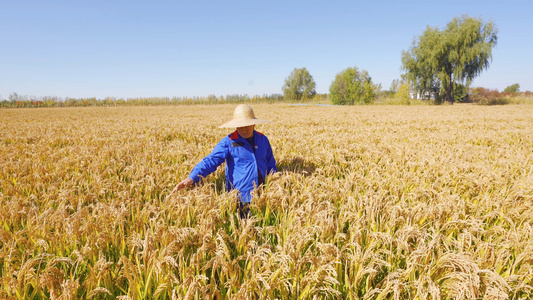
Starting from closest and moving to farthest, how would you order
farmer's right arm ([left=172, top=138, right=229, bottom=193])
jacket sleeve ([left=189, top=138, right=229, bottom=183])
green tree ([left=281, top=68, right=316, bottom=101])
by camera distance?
farmer's right arm ([left=172, top=138, right=229, bottom=193])
jacket sleeve ([left=189, top=138, right=229, bottom=183])
green tree ([left=281, top=68, right=316, bottom=101])

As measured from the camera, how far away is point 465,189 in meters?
3.76

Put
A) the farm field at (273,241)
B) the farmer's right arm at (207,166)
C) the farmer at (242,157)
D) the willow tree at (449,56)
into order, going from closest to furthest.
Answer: the farm field at (273,241), the farmer's right arm at (207,166), the farmer at (242,157), the willow tree at (449,56)

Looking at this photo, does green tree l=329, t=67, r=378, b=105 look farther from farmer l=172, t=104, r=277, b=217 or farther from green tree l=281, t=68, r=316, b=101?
farmer l=172, t=104, r=277, b=217

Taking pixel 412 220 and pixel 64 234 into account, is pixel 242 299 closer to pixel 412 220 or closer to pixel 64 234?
pixel 64 234

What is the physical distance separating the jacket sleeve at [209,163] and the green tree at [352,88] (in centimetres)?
7517

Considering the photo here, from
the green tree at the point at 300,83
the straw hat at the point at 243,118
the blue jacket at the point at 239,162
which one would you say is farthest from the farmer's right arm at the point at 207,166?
the green tree at the point at 300,83

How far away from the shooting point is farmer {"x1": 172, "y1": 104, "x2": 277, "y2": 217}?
3.72m

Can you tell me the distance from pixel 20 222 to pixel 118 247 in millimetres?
1452

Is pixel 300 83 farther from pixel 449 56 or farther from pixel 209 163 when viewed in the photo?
pixel 209 163

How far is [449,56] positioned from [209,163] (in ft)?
175

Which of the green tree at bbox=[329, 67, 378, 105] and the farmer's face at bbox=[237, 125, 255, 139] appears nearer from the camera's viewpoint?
the farmer's face at bbox=[237, 125, 255, 139]

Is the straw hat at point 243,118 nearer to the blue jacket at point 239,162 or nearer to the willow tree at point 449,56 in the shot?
the blue jacket at point 239,162

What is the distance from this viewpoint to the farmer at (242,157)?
3.72 meters

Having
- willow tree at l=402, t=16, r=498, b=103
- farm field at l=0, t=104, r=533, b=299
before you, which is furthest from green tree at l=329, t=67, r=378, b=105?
farm field at l=0, t=104, r=533, b=299
